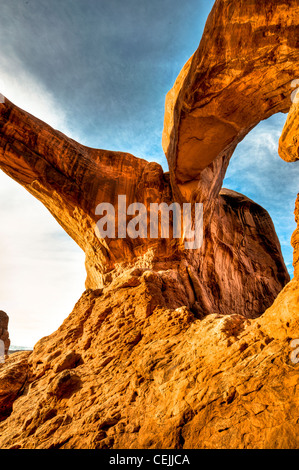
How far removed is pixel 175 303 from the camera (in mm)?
5742

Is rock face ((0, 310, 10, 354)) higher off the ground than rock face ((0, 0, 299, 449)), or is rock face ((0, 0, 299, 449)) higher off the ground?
rock face ((0, 0, 299, 449))

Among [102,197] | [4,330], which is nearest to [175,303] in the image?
[102,197]

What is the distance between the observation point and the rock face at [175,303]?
2307mm

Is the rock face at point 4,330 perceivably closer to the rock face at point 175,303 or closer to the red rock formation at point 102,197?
the red rock formation at point 102,197

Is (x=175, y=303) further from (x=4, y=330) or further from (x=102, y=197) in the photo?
(x=4, y=330)

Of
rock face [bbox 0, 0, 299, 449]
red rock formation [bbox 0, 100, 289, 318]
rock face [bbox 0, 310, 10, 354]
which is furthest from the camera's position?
rock face [bbox 0, 310, 10, 354]

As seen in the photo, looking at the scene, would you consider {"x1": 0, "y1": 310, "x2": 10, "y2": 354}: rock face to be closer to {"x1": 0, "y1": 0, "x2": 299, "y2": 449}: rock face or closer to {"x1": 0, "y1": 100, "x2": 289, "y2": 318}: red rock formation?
{"x1": 0, "y1": 100, "x2": 289, "y2": 318}: red rock formation

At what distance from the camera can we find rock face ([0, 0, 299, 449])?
90.8 inches

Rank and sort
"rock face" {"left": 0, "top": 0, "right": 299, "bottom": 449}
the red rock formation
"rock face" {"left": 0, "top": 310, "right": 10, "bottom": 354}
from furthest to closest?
"rock face" {"left": 0, "top": 310, "right": 10, "bottom": 354} → the red rock formation → "rock face" {"left": 0, "top": 0, "right": 299, "bottom": 449}

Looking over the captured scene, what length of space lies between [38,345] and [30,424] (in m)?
2.61

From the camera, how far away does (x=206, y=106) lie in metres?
6.50

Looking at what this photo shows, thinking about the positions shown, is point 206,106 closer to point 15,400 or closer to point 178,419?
point 178,419

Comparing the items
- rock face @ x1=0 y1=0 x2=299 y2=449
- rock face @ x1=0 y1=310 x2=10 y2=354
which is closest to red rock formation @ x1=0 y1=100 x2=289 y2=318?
rock face @ x1=0 y1=0 x2=299 y2=449

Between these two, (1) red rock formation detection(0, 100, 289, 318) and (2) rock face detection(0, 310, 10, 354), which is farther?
(2) rock face detection(0, 310, 10, 354)
